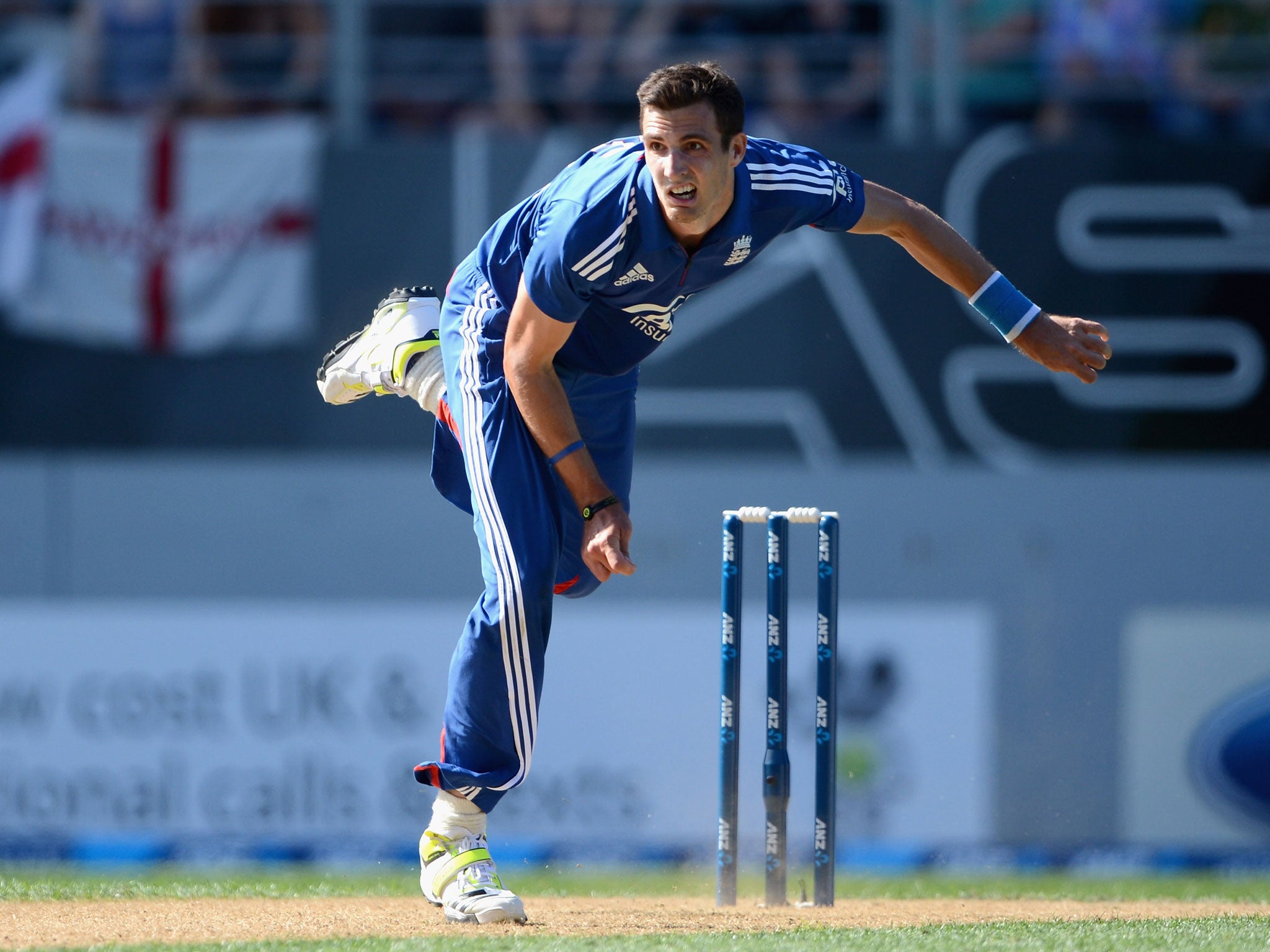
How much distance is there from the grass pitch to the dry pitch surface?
0.27 feet

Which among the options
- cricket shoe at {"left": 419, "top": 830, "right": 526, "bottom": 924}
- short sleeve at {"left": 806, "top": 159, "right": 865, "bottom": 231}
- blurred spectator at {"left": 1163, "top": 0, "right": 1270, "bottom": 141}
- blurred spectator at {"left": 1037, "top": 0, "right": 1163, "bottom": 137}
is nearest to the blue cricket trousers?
cricket shoe at {"left": 419, "top": 830, "right": 526, "bottom": 924}

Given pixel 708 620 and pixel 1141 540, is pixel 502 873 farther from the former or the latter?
pixel 1141 540

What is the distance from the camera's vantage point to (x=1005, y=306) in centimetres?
405

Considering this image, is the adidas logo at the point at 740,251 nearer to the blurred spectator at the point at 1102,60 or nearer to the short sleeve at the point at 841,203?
the short sleeve at the point at 841,203

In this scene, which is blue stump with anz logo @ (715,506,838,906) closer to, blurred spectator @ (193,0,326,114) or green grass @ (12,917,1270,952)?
green grass @ (12,917,1270,952)

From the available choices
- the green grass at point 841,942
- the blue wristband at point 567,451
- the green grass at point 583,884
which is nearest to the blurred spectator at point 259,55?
the green grass at point 583,884

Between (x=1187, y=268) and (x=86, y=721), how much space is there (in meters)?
5.67

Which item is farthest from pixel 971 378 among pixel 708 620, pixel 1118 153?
pixel 708 620

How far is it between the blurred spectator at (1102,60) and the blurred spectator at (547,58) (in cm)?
228

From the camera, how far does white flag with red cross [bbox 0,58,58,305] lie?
8.45 meters

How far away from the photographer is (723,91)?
3.59 meters

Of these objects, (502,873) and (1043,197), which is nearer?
(502,873)

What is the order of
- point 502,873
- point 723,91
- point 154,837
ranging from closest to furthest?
point 723,91 < point 502,873 < point 154,837

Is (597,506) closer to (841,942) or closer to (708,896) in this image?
(841,942)
